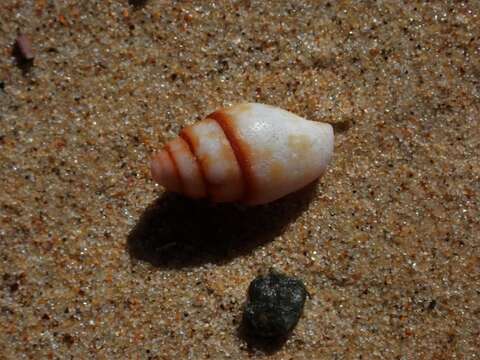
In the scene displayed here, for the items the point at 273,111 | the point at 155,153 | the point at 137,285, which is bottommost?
the point at 137,285

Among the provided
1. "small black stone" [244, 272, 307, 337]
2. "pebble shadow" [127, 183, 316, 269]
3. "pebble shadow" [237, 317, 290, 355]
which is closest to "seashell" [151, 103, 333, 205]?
"pebble shadow" [127, 183, 316, 269]

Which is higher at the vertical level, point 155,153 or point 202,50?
point 202,50

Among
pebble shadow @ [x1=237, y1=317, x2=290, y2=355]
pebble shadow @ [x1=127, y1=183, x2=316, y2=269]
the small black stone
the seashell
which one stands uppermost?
the seashell

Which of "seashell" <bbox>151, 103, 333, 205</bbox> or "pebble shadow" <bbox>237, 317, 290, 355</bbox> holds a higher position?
"seashell" <bbox>151, 103, 333, 205</bbox>

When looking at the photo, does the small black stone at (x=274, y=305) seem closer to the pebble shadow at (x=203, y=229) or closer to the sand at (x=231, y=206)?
the sand at (x=231, y=206)

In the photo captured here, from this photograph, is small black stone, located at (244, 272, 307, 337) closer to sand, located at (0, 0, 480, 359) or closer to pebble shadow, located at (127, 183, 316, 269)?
sand, located at (0, 0, 480, 359)

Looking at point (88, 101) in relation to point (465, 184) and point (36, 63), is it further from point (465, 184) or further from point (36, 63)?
point (465, 184)

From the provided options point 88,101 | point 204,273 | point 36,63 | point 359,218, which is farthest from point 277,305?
point 36,63
